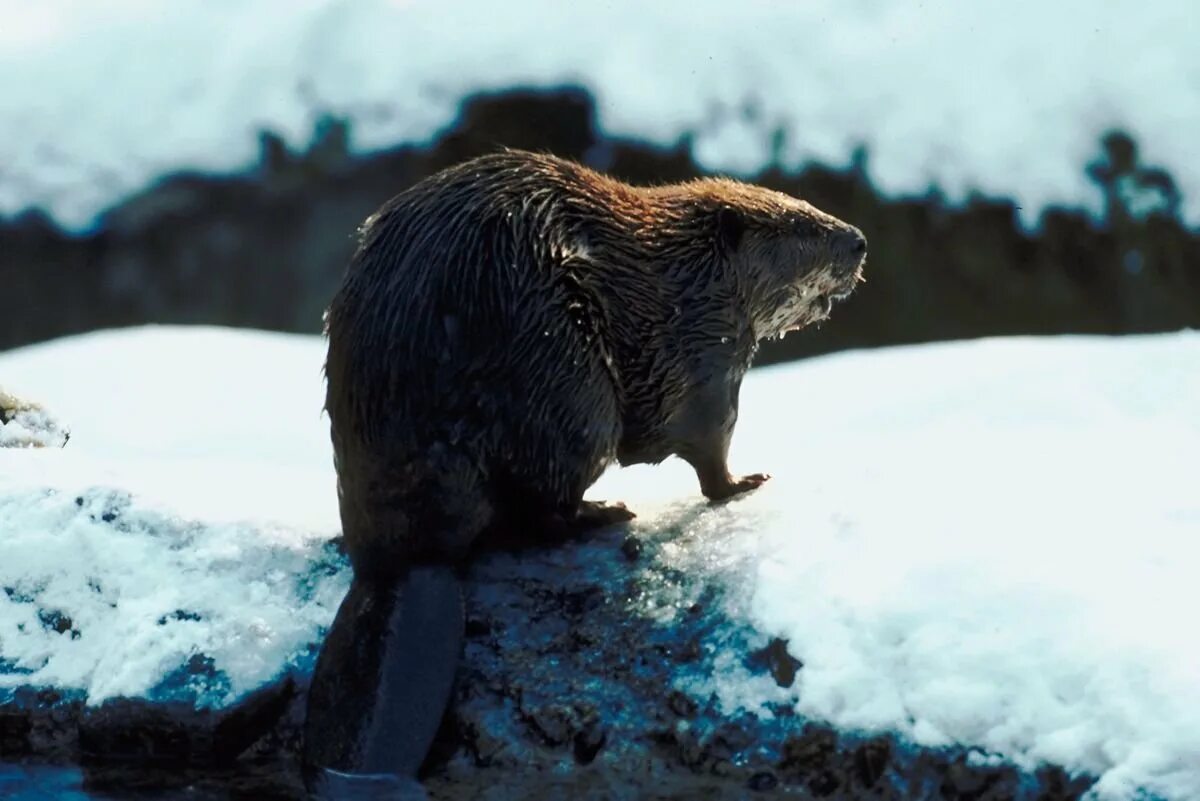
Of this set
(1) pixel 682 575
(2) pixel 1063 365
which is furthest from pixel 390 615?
(2) pixel 1063 365

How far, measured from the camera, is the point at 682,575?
128 inches

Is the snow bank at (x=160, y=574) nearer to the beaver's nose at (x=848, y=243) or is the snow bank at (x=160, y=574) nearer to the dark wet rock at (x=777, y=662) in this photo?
the dark wet rock at (x=777, y=662)

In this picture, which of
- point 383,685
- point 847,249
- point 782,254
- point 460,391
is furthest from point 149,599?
point 847,249

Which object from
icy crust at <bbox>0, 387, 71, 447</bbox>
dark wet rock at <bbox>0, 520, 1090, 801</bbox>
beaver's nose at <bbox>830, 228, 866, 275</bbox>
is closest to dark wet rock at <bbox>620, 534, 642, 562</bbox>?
dark wet rock at <bbox>0, 520, 1090, 801</bbox>

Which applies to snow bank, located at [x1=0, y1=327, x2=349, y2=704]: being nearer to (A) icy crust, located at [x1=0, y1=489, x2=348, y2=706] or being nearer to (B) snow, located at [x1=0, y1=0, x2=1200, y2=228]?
(A) icy crust, located at [x1=0, y1=489, x2=348, y2=706]

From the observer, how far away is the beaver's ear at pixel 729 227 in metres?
3.74

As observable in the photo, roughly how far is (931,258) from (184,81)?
402 cm

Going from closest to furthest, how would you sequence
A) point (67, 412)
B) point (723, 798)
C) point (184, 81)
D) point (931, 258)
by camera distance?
point (723, 798) < point (67, 412) < point (931, 258) < point (184, 81)

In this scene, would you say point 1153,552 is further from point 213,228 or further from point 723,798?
point 213,228

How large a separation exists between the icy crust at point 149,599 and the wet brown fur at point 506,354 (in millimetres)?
221

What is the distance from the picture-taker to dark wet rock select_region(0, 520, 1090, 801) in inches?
112

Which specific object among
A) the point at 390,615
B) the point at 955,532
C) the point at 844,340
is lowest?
the point at 390,615

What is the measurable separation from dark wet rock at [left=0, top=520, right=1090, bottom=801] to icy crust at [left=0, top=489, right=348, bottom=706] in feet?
0.10

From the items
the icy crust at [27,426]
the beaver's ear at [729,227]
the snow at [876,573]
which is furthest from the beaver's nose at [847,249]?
the icy crust at [27,426]
